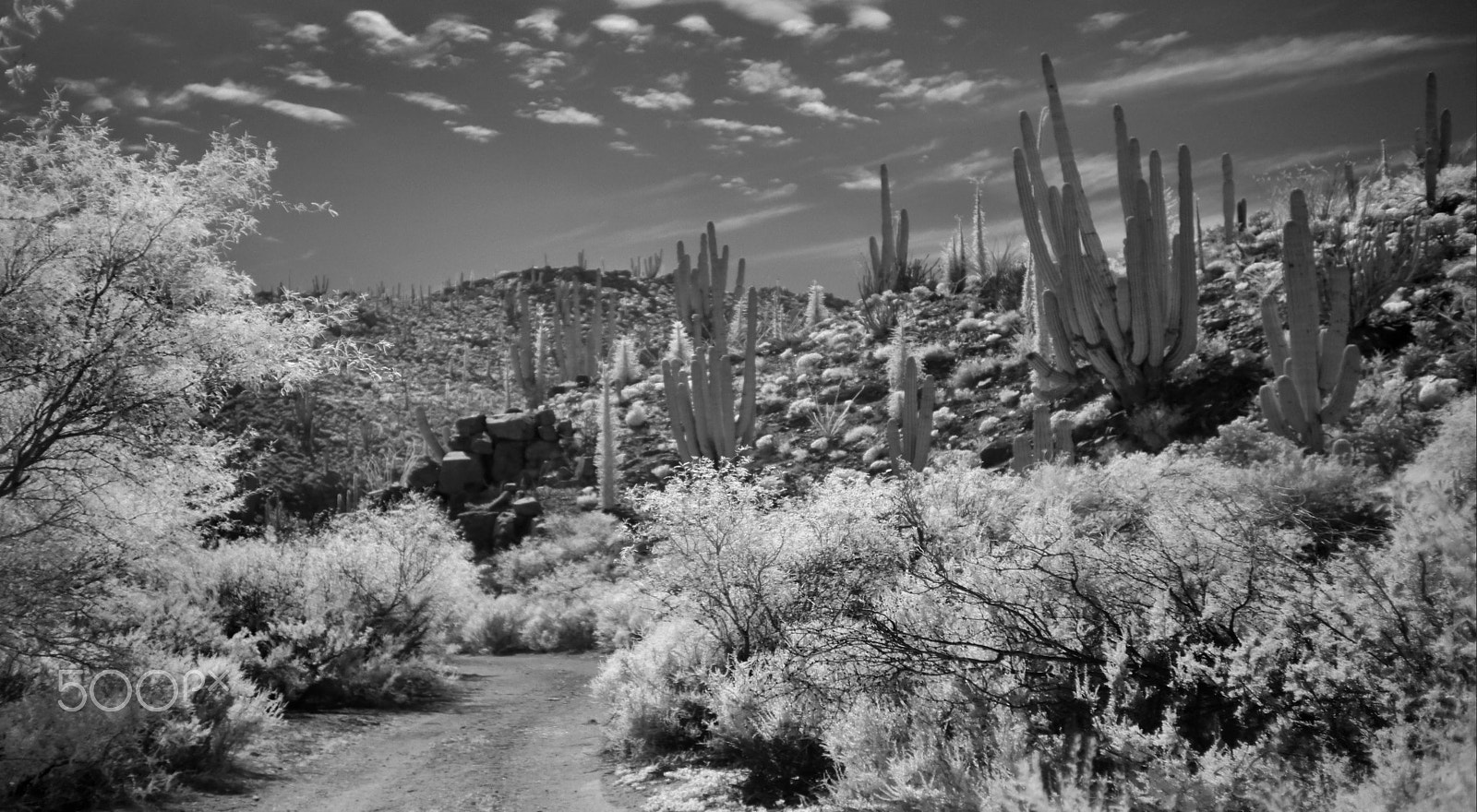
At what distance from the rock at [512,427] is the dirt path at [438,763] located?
19.3 m

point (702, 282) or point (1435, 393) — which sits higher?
point (702, 282)

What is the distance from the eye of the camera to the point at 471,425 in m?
31.3

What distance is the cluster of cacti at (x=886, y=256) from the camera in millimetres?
31234

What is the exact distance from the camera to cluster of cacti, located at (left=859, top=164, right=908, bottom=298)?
31.2 m

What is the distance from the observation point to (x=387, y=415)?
131ft

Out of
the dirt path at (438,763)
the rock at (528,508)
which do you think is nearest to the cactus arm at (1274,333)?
the dirt path at (438,763)

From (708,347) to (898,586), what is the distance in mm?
19603

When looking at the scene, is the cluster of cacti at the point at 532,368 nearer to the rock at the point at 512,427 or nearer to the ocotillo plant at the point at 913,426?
the rock at the point at 512,427

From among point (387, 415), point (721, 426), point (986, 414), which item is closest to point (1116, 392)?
point (986, 414)

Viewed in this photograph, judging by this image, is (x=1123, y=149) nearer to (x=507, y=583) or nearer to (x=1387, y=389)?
(x=1387, y=389)

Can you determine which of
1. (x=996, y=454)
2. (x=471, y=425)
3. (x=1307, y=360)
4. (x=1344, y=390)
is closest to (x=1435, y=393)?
(x=1344, y=390)

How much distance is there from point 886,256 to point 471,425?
637 inches

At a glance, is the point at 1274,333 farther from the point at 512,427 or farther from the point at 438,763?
the point at 512,427

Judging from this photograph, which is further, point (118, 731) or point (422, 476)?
point (422, 476)
